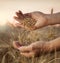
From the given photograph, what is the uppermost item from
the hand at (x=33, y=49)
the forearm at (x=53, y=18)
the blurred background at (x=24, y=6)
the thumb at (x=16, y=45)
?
the blurred background at (x=24, y=6)

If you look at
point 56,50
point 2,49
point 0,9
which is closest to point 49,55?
point 56,50

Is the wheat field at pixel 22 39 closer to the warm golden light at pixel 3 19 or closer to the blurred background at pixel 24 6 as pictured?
the warm golden light at pixel 3 19

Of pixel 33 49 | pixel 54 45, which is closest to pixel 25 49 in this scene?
pixel 33 49

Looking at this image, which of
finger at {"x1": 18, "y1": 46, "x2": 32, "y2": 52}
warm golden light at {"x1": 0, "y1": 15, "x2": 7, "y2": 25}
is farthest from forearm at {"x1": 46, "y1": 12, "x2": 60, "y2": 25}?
warm golden light at {"x1": 0, "y1": 15, "x2": 7, "y2": 25}

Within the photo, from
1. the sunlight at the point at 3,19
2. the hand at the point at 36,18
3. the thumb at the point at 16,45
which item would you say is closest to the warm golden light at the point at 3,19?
the sunlight at the point at 3,19

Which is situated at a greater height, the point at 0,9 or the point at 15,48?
the point at 0,9

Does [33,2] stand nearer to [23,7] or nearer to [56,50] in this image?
[23,7]

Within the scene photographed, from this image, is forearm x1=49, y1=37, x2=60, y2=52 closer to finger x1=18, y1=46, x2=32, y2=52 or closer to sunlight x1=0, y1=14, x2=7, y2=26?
finger x1=18, y1=46, x2=32, y2=52
